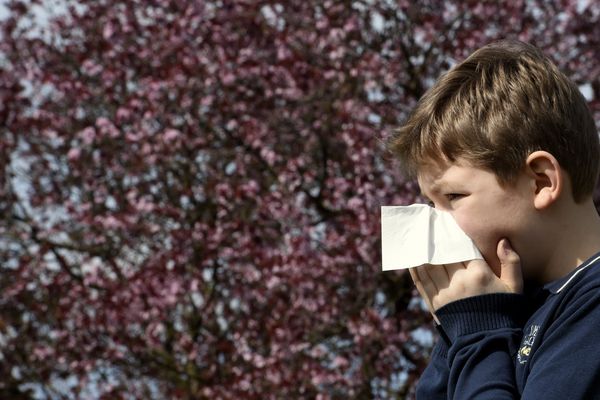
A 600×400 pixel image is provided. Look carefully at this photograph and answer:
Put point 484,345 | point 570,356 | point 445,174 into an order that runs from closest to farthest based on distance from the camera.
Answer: point 570,356 < point 484,345 < point 445,174

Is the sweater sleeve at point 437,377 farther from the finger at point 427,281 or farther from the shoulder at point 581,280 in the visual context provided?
the shoulder at point 581,280

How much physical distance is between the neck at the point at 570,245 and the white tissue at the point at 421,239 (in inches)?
4.5

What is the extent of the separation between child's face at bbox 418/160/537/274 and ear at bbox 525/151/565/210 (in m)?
0.01

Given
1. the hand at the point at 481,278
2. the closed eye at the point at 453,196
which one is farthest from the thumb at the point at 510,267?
the closed eye at the point at 453,196

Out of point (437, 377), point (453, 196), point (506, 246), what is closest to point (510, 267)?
point (506, 246)

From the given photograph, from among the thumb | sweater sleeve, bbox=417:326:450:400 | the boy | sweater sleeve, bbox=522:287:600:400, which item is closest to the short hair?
the boy

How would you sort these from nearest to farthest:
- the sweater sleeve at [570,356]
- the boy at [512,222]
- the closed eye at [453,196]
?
1. the sweater sleeve at [570,356]
2. the boy at [512,222]
3. the closed eye at [453,196]

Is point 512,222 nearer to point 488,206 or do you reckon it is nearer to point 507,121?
point 488,206

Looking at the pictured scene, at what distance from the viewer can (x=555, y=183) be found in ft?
5.02

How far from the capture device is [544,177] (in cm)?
154

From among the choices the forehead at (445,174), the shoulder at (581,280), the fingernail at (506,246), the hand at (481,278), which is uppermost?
the forehead at (445,174)

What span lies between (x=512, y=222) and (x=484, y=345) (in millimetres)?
198

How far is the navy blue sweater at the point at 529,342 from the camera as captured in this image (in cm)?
139

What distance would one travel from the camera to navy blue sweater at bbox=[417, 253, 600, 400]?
139 centimetres
